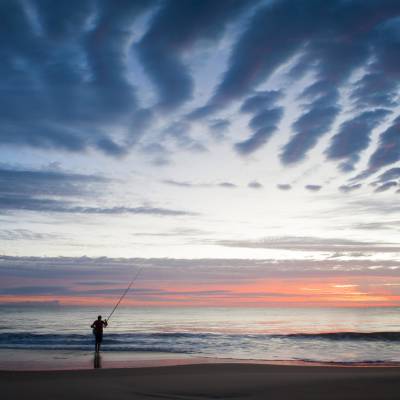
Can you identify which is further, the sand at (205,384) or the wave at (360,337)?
the wave at (360,337)

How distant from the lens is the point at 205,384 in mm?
11586

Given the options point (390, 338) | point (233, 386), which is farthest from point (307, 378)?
point (390, 338)

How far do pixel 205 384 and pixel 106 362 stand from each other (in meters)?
7.61

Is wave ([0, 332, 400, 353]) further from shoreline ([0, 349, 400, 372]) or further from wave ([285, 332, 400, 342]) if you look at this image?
shoreline ([0, 349, 400, 372])

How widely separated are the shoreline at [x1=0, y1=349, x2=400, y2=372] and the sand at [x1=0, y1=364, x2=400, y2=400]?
→ 2.20m

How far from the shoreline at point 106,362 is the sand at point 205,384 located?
7.23 feet

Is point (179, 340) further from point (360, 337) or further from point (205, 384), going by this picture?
point (205, 384)

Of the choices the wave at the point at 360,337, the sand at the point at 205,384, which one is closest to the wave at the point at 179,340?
the wave at the point at 360,337

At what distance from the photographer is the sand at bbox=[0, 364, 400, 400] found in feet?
33.3

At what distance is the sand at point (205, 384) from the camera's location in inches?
399

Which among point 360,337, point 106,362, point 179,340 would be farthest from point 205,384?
point 360,337

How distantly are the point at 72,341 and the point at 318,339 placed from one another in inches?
690

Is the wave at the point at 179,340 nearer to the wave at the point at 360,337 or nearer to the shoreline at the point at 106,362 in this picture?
the wave at the point at 360,337

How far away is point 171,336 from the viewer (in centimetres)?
3500
